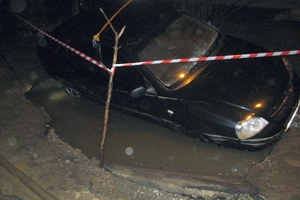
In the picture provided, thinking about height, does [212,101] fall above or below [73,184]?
above

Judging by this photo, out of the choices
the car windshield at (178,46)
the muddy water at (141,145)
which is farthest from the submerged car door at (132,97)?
the muddy water at (141,145)

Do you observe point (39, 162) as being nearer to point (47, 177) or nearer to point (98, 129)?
point (47, 177)

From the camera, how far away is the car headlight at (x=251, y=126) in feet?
11.7

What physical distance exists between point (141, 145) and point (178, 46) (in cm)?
159

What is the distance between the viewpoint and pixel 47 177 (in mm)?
3715

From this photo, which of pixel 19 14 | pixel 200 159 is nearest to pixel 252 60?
pixel 200 159

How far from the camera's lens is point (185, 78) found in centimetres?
400

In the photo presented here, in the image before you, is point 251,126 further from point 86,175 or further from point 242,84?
point 86,175

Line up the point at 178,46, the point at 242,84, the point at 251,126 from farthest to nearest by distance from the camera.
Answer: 1. the point at 178,46
2. the point at 242,84
3. the point at 251,126

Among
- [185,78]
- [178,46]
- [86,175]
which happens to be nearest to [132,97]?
[185,78]

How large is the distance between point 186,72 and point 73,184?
6.96ft

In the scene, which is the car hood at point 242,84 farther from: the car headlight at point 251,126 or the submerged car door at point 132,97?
the submerged car door at point 132,97

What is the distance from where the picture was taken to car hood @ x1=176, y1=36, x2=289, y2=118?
A: 12.2 feet

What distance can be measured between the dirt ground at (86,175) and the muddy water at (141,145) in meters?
0.19
